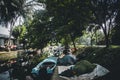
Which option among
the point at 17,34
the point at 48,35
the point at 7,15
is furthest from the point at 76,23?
the point at 17,34

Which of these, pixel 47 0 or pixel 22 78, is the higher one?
pixel 47 0

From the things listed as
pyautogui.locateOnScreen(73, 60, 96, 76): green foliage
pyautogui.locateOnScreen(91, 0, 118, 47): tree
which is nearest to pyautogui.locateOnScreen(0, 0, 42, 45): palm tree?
pyautogui.locateOnScreen(91, 0, 118, 47): tree

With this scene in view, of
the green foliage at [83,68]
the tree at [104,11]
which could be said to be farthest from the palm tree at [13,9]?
the green foliage at [83,68]

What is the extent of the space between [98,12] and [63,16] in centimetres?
431

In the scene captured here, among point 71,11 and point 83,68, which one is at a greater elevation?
point 71,11

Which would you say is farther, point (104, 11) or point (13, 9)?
point (13, 9)

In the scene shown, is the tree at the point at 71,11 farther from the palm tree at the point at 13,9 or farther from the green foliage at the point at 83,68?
the palm tree at the point at 13,9

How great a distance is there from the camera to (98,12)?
26.8 m

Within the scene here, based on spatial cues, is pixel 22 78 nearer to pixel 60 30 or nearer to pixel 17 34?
pixel 60 30

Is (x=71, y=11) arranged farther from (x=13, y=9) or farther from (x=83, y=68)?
(x=13, y=9)

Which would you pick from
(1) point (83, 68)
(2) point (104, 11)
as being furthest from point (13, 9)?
(1) point (83, 68)

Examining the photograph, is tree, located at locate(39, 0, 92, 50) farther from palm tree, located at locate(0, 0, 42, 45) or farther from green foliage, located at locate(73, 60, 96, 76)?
palm tree, located at locate(0, 0, 42, 45)

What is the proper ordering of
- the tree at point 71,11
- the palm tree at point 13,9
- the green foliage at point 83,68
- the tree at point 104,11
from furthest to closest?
the palm tree at point 13,9 → the tree at point 104,11 → the tree at point 71,11 → the green foliage at point 83,68

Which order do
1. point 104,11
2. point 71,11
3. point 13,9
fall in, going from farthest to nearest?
point 13,9
point 104,11
point 71,11
